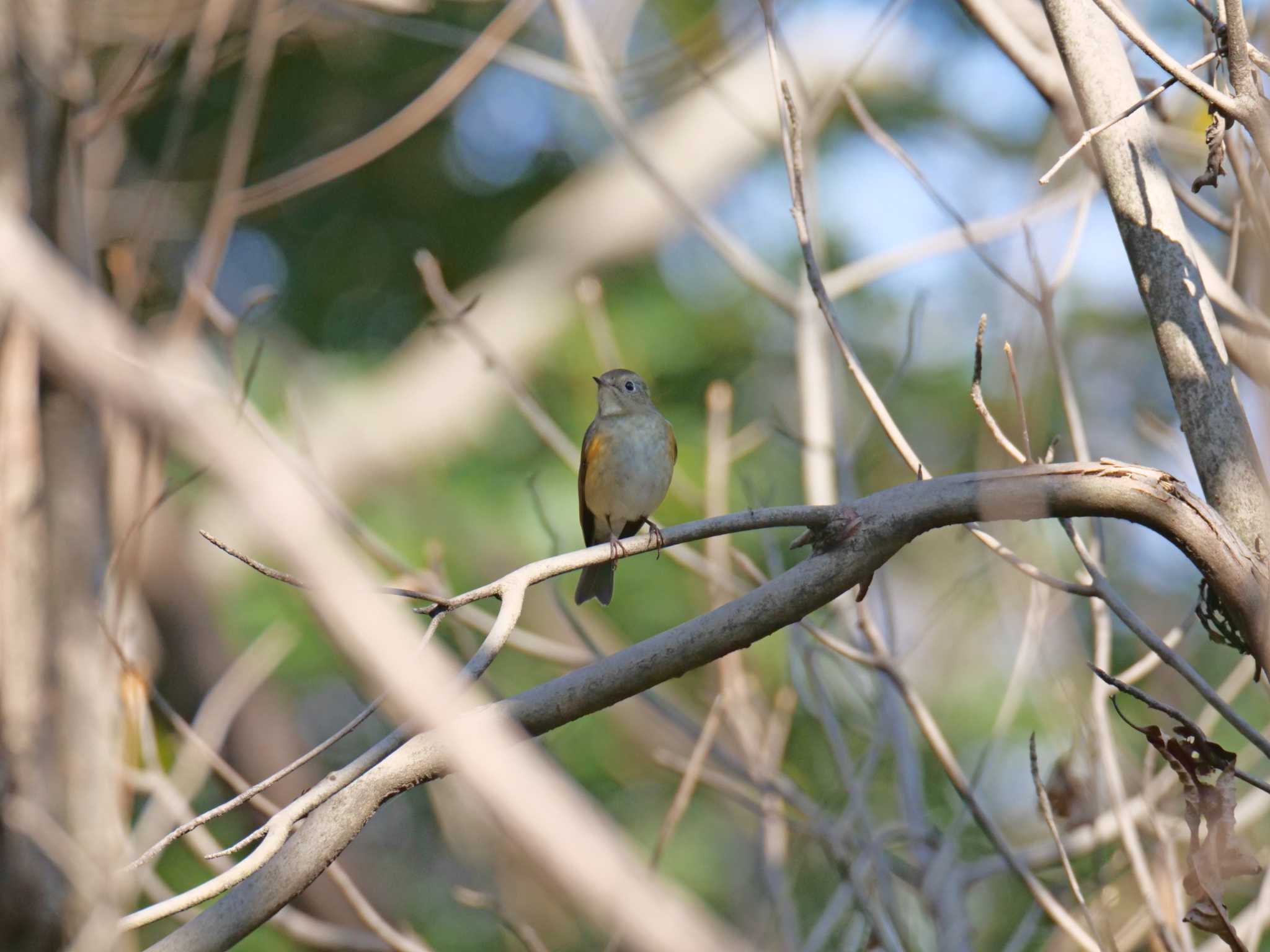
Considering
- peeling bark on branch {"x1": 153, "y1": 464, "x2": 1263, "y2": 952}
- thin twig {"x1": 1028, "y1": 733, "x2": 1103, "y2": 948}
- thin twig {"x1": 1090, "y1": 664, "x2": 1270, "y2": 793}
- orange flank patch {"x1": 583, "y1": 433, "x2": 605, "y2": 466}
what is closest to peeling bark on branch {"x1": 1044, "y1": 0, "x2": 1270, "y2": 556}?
peeling bark on branch {"x1": 153, "y1": 464, "x2": 1263, "y2": 952}

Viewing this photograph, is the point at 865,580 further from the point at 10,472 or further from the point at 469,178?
the point at 469,178

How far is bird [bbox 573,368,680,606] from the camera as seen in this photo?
16.8 ft

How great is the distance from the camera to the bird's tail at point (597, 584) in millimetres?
5316

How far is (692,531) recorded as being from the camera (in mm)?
2072

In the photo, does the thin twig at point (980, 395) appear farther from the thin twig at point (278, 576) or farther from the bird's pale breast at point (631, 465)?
the bird's pale breast at point (631, 465)

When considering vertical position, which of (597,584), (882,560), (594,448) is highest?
(882,560)

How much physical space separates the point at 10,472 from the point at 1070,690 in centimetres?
317

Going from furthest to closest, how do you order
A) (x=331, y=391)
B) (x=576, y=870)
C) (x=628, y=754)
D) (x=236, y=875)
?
(x=331, y=391), (x=628, y=754), (x=236, y=875), (x=576, y=870)

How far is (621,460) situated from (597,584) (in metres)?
0.60

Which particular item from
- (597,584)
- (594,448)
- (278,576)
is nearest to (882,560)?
(278,576)

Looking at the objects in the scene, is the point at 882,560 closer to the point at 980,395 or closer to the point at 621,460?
the point at 980,395

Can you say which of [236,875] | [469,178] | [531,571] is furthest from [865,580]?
[469,178]

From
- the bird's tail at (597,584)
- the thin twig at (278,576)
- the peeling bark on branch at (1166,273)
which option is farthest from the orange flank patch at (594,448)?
the thin twig at (278,576)

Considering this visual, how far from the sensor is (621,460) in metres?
5.15
